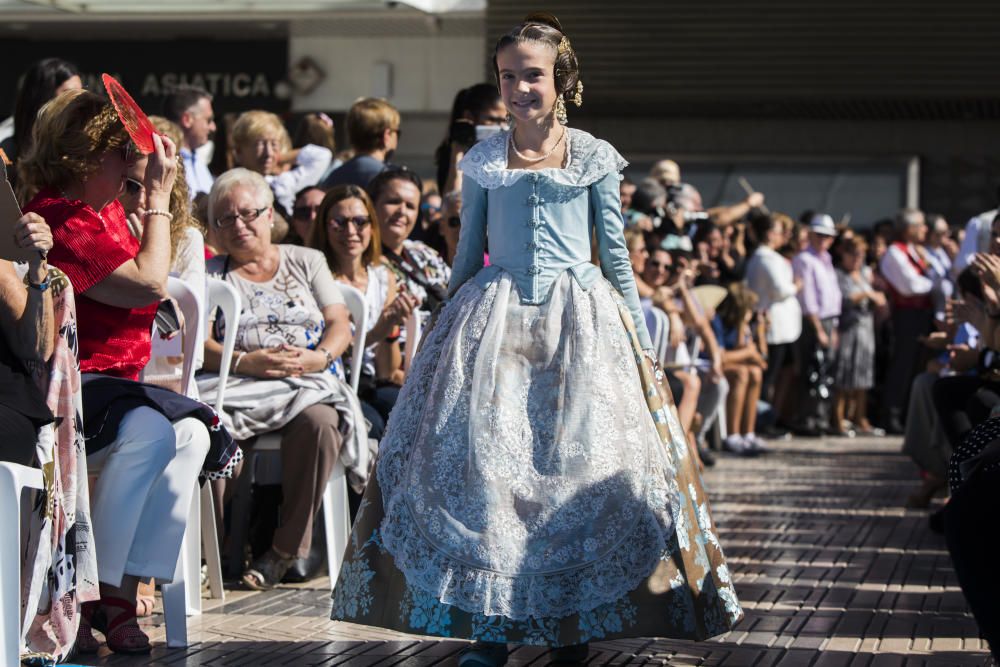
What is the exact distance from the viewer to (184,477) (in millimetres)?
4570

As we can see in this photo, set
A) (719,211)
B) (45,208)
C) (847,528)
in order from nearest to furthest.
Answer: (45,208)
(847,528)
(719,211)

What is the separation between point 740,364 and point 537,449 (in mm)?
7264

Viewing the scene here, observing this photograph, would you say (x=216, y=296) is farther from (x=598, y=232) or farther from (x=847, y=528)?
(x=847, y=528)

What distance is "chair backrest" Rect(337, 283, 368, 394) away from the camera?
6116 millimetres

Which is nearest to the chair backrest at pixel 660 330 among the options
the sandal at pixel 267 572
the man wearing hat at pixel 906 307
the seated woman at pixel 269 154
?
the seated woman at pixel 269 154

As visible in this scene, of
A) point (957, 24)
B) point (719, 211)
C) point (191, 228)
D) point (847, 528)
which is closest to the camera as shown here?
point (191, 228)

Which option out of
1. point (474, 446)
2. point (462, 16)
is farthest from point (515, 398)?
point (462, 16)

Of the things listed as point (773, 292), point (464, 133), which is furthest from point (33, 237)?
point (773, 292)

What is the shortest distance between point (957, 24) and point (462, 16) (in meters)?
5.47

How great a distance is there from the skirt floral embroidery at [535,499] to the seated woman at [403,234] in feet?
7.97

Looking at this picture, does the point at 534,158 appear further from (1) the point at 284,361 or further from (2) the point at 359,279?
(2) the point at 359,279

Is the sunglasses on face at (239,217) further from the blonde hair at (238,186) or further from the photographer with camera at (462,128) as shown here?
the photographer with camera at (462,128)

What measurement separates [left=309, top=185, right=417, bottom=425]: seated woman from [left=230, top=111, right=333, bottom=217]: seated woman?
1.12m

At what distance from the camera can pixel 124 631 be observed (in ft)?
14.5
